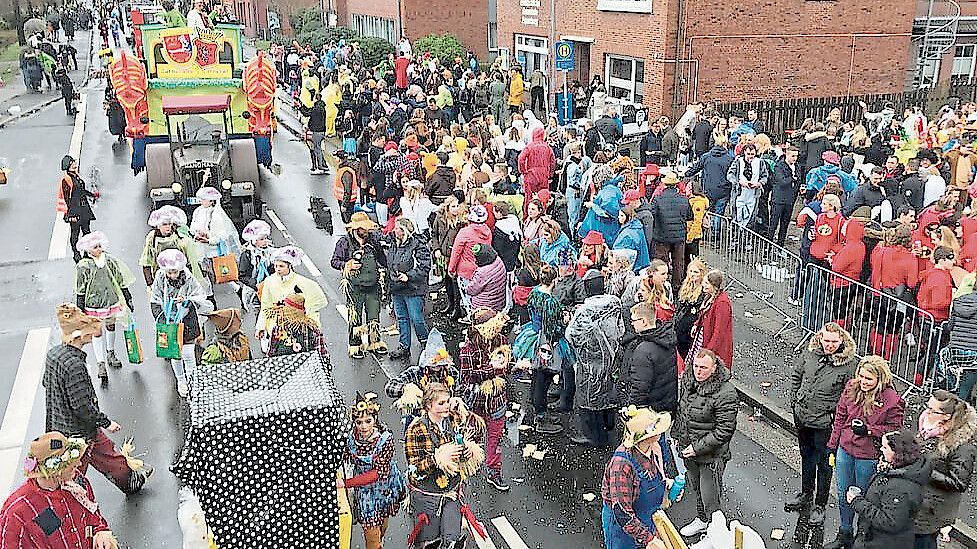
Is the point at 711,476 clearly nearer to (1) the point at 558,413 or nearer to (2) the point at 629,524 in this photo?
(2) the point at 629,524

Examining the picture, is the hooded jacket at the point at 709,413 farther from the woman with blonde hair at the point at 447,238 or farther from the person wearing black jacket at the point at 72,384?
the person wearing black jacket at the point at 72,384

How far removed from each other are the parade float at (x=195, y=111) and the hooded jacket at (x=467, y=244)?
7.33 m

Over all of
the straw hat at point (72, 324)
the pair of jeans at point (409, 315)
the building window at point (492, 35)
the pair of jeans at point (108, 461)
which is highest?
the building window at point (492, 35)

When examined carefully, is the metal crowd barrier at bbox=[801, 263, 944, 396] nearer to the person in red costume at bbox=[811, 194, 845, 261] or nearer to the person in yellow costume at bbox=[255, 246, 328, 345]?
the person in red costume at bbox=[811, 194, 845, 261]

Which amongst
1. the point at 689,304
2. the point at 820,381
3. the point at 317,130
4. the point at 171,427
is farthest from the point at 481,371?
the point at 317,130

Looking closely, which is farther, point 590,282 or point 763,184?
point 763,184

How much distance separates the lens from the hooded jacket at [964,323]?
720cm

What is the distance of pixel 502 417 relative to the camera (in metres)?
7.07

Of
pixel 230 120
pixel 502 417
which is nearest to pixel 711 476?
pixel 502 417

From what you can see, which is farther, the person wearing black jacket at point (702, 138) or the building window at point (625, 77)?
the building window at point (625, 77)

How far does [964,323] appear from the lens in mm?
7293

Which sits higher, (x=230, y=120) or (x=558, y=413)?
(x=230, y=120)

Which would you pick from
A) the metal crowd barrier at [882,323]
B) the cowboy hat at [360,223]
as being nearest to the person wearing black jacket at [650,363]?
the metal crowd barrier at [882,323]

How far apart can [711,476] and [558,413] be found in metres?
2.23
